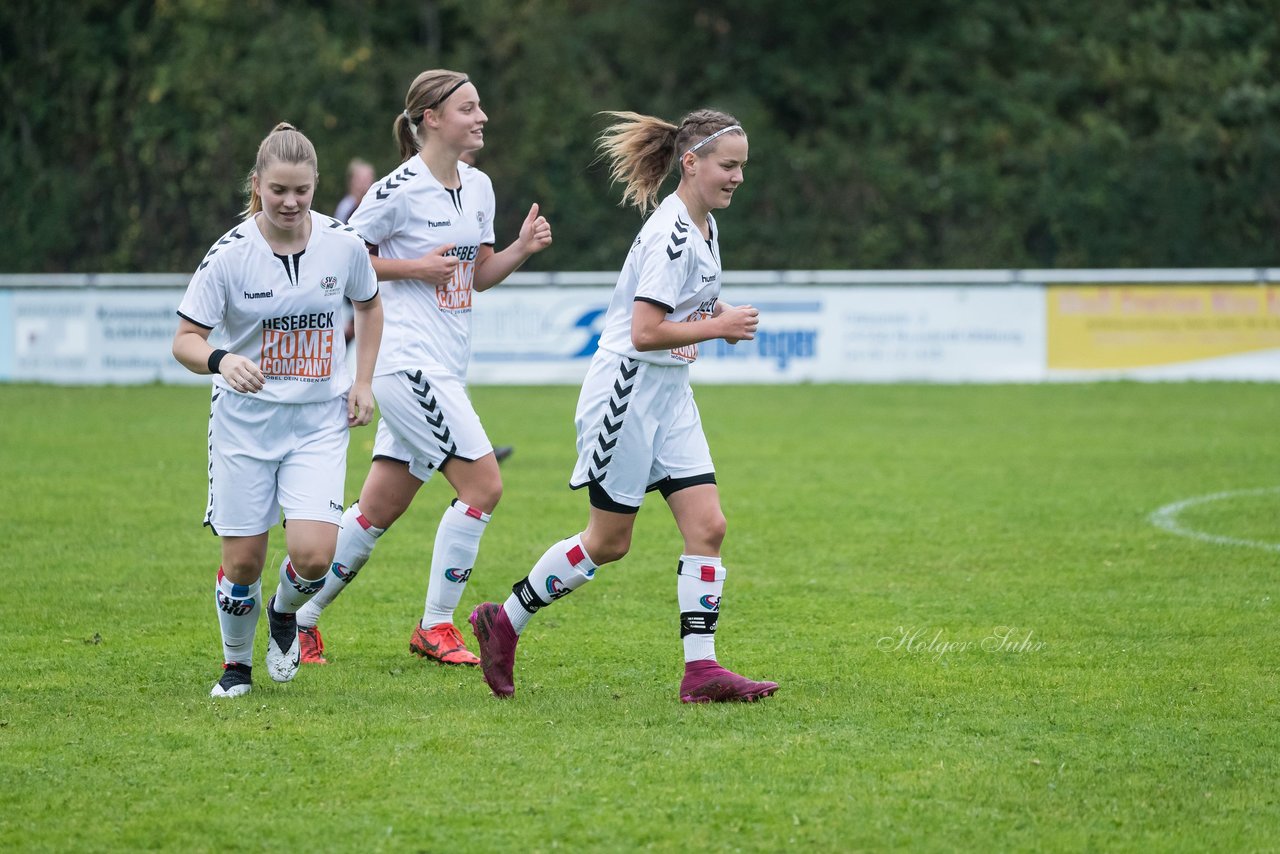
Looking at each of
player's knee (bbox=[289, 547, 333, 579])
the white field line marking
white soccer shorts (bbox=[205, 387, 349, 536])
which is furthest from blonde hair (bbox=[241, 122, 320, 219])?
the white field line marking

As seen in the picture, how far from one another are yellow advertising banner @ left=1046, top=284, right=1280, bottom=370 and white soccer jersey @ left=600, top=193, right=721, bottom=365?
584 inches

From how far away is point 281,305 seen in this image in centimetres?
566

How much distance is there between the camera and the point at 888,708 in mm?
5629

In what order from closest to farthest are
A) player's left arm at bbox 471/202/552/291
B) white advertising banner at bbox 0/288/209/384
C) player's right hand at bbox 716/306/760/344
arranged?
player's right hand at bbox 716/306/760/344 < player's left arm at bbox 471/202/552/291 < white advertising banner at bbox 0/288/209/384

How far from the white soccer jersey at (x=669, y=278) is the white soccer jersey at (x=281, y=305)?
972mm

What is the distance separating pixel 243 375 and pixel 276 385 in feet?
1.56

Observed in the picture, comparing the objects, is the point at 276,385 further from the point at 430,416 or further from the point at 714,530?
the point at 714,530

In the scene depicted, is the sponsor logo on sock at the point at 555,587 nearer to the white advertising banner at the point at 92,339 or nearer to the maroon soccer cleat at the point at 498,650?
the maroon soccer cleat at the point at 498,650

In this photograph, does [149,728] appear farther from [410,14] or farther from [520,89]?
[410,14]

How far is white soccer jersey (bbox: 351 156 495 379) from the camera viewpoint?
660 centimetres

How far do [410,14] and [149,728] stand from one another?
31.0m

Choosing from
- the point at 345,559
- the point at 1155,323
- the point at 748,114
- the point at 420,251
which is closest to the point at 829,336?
the point at 1155,323

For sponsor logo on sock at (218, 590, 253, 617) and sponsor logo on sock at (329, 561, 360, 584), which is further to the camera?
sponsor logo on sock at (329, 561, 360, 584)

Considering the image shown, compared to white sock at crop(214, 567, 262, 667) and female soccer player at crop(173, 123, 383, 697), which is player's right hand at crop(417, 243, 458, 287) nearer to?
female soccer player at crop(173, 123, 383, 697)
